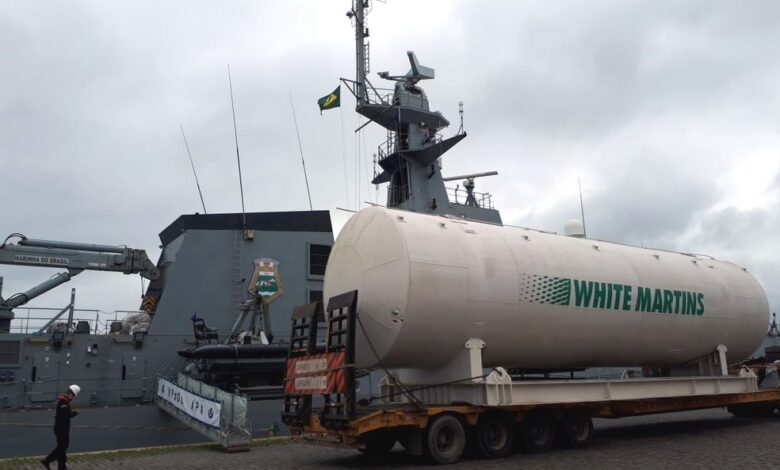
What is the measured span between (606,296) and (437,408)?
4712 mm

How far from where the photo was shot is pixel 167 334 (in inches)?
677

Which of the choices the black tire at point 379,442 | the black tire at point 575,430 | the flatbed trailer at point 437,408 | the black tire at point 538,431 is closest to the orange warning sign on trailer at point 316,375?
the flatbed trailer at point 437,408

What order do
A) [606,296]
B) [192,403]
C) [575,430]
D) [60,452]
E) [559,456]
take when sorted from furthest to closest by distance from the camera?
1. [192,403]
2. [606,296]
3. [575,430]
4. [559,456]
5. [60,452]

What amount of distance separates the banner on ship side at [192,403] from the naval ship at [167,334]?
0.80 metres

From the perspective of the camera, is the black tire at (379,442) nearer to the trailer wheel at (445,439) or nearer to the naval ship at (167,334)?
the trailer wheel at (445,439)

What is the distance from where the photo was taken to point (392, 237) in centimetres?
1082

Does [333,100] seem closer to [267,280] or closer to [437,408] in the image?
[267,280]

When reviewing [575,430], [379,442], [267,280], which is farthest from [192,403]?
[575,430]

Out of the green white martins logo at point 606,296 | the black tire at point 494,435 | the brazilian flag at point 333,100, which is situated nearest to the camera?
the black tire at point 494,435

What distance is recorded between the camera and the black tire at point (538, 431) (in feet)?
37.5

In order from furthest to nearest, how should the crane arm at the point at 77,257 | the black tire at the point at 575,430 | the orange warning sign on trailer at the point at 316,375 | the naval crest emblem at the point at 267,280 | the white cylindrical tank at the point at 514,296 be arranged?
the naval crest emblem at the point at 267,280
the crane arm at the point at 77,257
the black tire at the point at 575,430
the white cylindrical tank at the point at 514,296
the orange warning sign on trailer at the point at 316,375

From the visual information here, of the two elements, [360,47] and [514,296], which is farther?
[360,47]

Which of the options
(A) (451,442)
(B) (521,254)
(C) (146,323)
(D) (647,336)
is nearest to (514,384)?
(A) (451,442)

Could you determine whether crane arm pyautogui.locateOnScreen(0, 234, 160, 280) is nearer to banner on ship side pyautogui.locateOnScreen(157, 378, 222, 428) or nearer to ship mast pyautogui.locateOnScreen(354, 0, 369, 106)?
banner on ship side pyautogui.locateOnScreen(157, 378, 222, 428)
